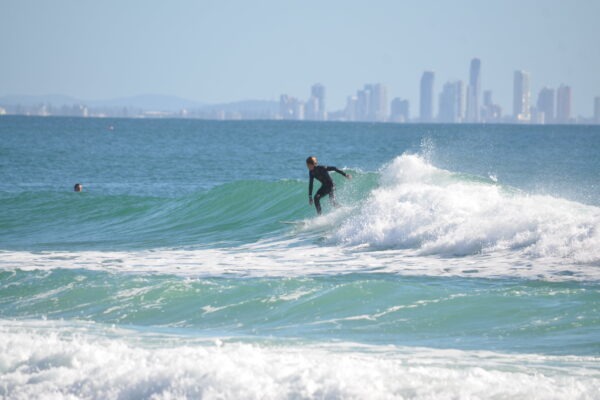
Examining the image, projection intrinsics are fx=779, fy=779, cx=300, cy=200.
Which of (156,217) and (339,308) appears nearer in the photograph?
(339,308)

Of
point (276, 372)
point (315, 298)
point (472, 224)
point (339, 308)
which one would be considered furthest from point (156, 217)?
point (276, 372)

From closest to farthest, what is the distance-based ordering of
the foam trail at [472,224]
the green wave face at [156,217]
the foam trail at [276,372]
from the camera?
the foam trail at [276,372]
the foam trail at [472,224]
the green wave face at [156,217]

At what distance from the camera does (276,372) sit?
6727 mm

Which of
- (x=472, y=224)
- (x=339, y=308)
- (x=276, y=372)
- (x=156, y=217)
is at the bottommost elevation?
(x=156, y=217)

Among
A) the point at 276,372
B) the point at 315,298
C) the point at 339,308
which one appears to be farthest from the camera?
the point at 315,298

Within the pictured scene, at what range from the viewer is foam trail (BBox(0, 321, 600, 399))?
248 inches

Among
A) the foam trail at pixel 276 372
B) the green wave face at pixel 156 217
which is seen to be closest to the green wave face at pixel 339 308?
the foam trail at pixel 276 372

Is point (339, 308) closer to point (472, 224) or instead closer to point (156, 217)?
point (472, 224)

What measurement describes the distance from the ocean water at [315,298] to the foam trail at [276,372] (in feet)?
0.06

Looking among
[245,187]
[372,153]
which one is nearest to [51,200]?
[245,187]

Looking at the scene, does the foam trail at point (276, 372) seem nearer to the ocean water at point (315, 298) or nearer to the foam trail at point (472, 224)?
the ocean water at point (315, 298)

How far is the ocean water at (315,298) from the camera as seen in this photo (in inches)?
264

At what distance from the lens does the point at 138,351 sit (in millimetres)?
7465

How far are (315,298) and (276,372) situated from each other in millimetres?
3506
